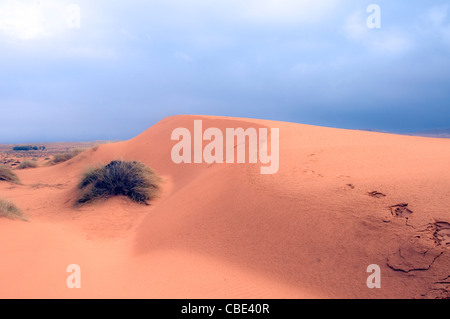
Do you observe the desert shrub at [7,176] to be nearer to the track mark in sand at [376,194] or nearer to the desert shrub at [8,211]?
the desert shrub at [8,211]

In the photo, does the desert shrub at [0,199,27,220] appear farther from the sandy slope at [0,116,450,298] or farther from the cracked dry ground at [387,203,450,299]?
the cracked dry ground at [387,203,450,299]

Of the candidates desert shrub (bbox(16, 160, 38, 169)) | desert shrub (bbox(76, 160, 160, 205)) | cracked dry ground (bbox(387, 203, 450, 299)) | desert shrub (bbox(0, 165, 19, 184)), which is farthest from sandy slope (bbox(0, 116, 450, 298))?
desert shrub (bbox(16, 160, 38, 169))

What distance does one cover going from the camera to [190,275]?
4.40m

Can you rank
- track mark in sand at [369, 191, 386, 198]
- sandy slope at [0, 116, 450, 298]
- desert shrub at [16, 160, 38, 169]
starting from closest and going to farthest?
sandy slope at [0, 116, 450, 298] → track mark in sand at [369, 191, 386, 198] → desert shrub at [16, 160, 38, 169]

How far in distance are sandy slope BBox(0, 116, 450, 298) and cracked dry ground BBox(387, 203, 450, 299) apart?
0.04 ft

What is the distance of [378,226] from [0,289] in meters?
5.04

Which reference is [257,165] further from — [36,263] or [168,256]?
[36,263]

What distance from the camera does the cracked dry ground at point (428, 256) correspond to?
10.8 feet

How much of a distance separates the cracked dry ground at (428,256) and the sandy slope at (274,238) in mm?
11

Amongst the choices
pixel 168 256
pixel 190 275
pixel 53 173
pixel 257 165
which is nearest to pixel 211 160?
pixel 257 165

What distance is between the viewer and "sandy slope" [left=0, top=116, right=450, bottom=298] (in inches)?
147

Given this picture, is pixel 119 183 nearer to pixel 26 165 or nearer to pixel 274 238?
pixel 274 238

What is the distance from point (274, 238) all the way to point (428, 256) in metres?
2.14
